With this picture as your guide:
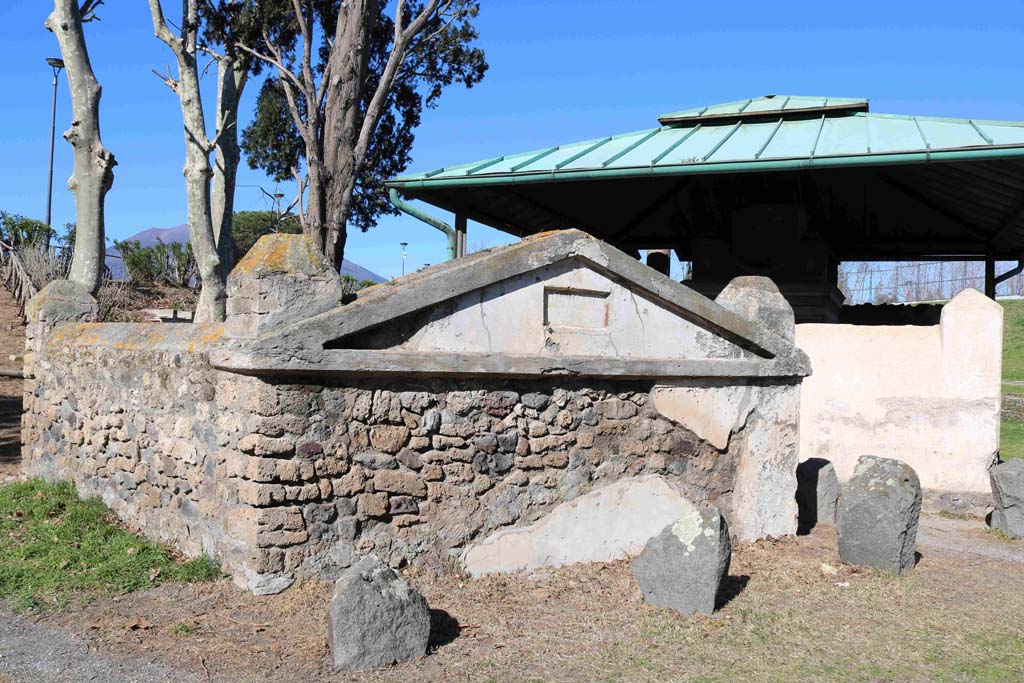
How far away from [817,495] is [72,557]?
6.47m

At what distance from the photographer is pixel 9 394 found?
1552 cm

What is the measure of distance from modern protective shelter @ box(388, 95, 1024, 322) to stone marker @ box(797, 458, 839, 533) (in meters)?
2.61

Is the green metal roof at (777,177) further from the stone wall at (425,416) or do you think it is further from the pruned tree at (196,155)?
the pruned tree at (196,155)

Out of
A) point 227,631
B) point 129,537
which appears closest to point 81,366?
point 129,537

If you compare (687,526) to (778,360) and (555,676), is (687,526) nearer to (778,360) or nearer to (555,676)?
(555,676)

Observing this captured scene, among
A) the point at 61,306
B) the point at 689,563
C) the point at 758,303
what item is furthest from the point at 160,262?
the point at 689,563

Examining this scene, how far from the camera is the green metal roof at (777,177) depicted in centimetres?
870

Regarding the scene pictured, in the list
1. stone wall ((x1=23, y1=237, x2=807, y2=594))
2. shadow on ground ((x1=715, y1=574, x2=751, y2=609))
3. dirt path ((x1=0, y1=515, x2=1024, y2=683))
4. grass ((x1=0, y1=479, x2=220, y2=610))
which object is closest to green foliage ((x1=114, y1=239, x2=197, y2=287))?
stone wall ((x1=23, y1=237, x2=807, y2=594))

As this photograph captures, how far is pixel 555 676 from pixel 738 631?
142 centimetres

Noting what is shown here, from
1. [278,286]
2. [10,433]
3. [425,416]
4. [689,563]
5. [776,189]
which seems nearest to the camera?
[278,286]

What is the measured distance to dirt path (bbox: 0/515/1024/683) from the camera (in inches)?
184

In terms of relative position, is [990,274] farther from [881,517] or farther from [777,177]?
[881,517]

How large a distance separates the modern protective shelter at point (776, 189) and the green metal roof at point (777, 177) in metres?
0.02

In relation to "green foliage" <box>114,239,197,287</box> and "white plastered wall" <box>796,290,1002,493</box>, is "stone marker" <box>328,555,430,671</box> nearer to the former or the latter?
"white plastered wall" <box>796,290,1002,493</box>
